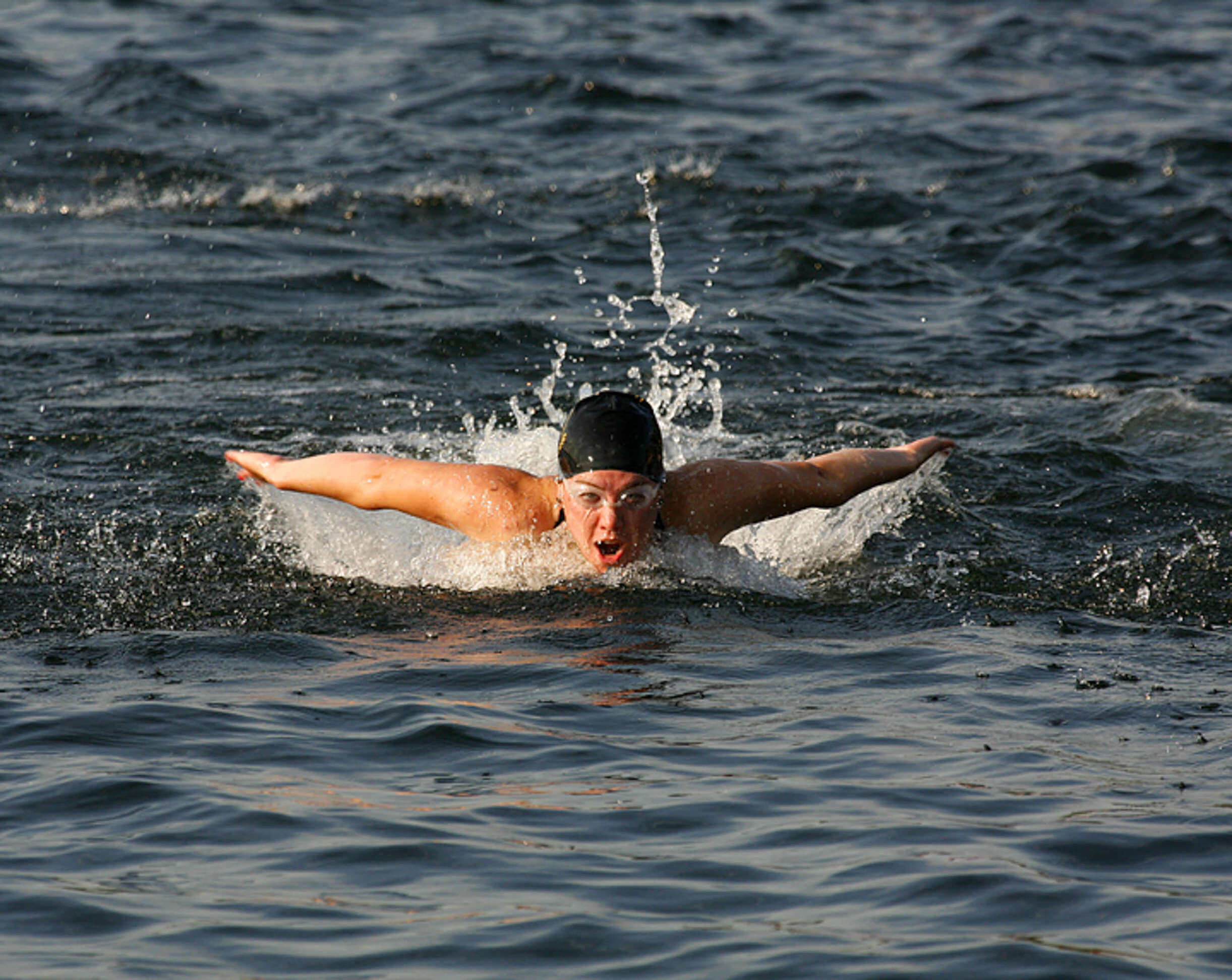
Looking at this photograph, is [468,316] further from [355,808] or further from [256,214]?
[355,808]

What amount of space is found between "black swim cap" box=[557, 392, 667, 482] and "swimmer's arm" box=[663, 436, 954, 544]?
0.28 metres

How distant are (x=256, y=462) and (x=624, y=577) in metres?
1.94

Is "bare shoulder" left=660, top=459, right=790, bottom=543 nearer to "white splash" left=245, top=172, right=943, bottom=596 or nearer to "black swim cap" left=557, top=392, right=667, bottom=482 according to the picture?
"white splash" left=245, top=172, right=943, bottom=596

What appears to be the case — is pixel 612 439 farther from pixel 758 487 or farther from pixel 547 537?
pixel 758 487

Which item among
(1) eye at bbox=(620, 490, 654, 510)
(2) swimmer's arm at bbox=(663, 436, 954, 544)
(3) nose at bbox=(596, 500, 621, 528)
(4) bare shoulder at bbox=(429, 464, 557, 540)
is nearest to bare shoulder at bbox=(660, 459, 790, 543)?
(2) swimmer's arm at bbox=(663, 436, 954, 544)

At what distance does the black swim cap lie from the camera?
7867 mm

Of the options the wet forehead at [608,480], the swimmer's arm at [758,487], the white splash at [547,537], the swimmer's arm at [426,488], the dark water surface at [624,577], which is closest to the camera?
the dark water surface at [624,577]

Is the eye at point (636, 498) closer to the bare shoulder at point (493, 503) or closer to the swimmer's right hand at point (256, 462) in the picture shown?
the bare shoulder at point (493, 503)

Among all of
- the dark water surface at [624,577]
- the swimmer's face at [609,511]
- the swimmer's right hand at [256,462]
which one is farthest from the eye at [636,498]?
the swimmer's right hand at [256,462]

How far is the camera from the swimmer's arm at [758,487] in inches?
324

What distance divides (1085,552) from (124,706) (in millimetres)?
5303

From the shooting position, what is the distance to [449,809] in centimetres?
562

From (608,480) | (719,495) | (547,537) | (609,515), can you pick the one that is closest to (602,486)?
(608,480)

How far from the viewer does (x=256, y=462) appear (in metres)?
8.30
